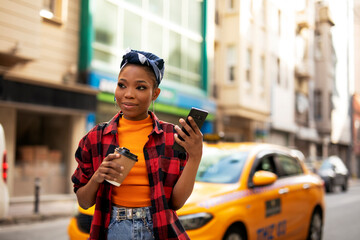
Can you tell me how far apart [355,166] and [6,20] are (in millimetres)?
42770

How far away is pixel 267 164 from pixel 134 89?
13.6 ft

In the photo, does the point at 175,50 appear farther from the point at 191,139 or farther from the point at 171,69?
the point at 191,139

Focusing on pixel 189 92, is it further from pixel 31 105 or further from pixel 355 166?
pixel 355 166

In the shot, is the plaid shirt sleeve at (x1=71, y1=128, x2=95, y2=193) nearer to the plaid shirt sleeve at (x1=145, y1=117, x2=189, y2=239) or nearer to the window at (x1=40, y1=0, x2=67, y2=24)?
the plaid shirt sleeve at (x1=145, y1=117, x2=189, y2=239)

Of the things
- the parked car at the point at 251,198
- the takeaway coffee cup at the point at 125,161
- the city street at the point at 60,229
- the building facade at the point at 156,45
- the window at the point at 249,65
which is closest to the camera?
the takeaway coffee cup at the point at 125,161

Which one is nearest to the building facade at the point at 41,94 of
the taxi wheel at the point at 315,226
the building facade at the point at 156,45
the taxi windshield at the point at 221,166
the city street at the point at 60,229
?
the building facade at the point at 156,45

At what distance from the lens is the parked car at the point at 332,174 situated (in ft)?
65.0

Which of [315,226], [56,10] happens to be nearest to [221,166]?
[315,226]

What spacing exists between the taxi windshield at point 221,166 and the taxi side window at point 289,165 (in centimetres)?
89

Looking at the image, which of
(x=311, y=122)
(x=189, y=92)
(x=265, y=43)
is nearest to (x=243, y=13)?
(x=265, y=43)

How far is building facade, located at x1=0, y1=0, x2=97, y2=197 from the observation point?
11.6 meters

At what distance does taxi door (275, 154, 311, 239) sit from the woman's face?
3.90m

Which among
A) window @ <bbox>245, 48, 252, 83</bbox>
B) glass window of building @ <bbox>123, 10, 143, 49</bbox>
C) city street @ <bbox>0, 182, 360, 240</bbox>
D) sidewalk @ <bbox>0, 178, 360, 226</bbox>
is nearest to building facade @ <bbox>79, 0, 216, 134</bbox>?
glass window of building @ <bbox>123, 10, 143, 49</bbox>

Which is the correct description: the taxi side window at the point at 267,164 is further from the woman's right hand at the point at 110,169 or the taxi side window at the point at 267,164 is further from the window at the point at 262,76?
the window at the point at 262,76
